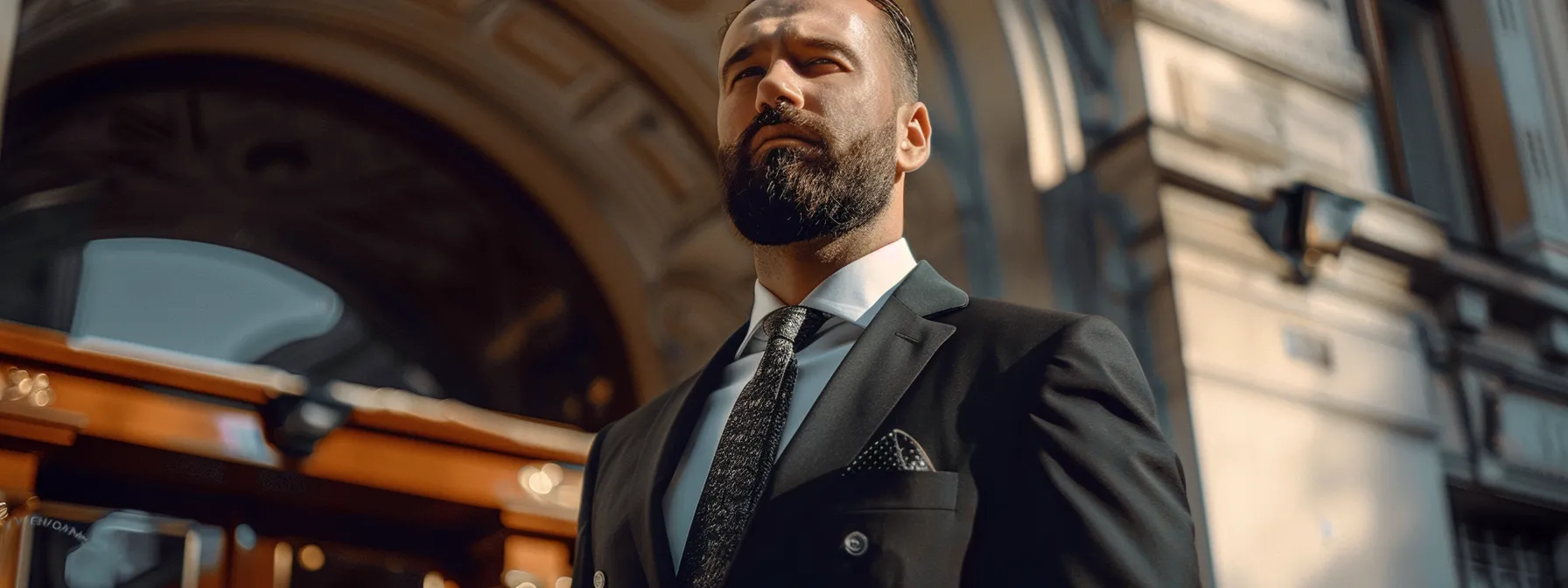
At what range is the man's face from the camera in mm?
2016

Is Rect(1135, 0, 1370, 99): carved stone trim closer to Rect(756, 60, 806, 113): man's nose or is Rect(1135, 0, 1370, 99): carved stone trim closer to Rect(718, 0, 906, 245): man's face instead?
Rect(718, 0, 906, 245): man's face

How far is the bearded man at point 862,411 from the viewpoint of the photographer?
5.66 feet

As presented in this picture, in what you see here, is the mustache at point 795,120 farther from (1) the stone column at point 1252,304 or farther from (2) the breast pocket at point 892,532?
(1) the stone column at point 1252,304

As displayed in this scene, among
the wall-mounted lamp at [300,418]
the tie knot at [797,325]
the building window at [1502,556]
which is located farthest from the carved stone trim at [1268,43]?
the tie knot at [797,325]

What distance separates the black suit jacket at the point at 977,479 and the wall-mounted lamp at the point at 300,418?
2.93 meters

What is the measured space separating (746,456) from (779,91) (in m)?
0.49

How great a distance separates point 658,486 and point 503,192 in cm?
502

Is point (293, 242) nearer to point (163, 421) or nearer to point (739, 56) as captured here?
point (163, 421)

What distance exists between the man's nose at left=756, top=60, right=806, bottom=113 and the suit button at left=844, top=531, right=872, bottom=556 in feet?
2.00

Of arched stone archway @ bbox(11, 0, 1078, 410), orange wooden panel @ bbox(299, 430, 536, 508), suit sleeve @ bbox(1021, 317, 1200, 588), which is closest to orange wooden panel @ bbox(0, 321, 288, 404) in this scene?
orange wooden panel @ bbox(299, 430, 536, 508)

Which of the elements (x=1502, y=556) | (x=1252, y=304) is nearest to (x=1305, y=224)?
(x=1252, y=304)

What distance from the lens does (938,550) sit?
172 centimetres

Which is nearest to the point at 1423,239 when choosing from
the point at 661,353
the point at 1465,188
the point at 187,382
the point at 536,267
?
the point at 1465,188

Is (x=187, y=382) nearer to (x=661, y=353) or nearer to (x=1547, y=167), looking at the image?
(x=661, y=353)
